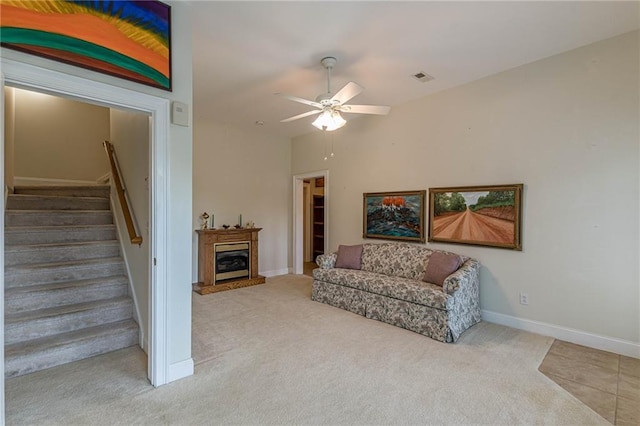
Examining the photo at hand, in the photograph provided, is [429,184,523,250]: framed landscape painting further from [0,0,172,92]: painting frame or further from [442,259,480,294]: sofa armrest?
[0,0,172,92]: painting frame

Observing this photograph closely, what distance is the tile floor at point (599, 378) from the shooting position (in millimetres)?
2045

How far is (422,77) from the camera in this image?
3676 millimetres

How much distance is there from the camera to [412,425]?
1866 mm

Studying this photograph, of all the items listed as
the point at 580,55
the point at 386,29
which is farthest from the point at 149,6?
the point at 580,55

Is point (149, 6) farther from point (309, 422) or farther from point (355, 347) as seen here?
point (355, 347)

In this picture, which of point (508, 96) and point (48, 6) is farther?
point (508, 96)

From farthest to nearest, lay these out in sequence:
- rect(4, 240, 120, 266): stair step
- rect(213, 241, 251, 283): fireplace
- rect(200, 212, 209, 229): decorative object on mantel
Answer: rect(200, 212, 209, 229): decorative object on mantel → rect(213, 241, 251, 283): fireplace → rect(4, 240, 120, 266): stair step

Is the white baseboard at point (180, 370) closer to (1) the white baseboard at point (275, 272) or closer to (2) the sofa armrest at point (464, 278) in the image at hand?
(2) the sofa armrest at point (464, 278)

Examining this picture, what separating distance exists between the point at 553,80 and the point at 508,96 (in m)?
0.43

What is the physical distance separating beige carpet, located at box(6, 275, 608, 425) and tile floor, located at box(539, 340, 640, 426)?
105 millimetres

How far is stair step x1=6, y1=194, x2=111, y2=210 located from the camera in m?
3.69

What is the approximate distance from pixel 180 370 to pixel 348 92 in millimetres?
2876

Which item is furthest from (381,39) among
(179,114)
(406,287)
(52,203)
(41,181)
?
(41,181)

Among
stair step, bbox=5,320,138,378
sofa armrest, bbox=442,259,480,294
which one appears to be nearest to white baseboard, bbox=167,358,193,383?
stair step, bbox=5,320,138,378
